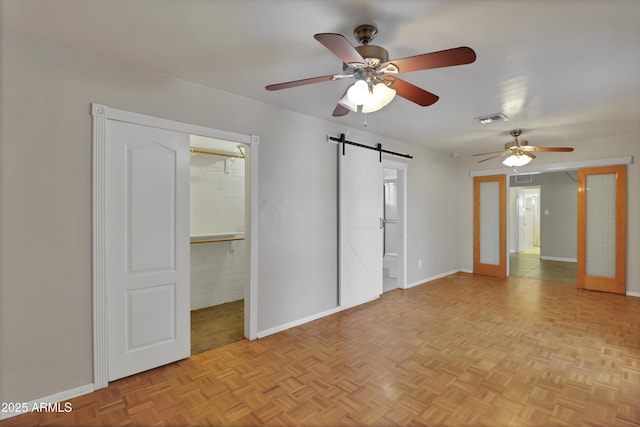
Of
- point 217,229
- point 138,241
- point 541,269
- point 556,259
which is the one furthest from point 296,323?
point 556,259

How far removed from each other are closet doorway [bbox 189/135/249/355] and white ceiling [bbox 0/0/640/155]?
1.51 metres

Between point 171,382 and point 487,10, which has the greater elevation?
point 487,10

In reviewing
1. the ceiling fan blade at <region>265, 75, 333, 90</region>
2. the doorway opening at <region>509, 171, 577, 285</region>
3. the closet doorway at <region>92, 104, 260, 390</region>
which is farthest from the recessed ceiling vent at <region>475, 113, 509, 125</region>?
the doorway opening at <region>509, 171, 577, 285</region>

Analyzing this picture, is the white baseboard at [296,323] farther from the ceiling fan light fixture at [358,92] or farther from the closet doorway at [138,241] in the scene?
the ceiling fan light fixture at [358,92]

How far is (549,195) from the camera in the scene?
8.51m

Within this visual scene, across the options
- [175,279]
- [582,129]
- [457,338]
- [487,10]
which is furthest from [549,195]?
[175,279]

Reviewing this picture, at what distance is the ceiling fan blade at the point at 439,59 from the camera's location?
153 cm

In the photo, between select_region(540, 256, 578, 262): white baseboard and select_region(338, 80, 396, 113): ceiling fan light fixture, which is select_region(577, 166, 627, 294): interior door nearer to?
select_region(540, 256, 578, 262): white baseboard

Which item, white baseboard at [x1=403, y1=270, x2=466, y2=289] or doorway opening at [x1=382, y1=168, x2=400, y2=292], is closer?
white baseboard at [x1=403, y1=270, x2=466, y2=289]

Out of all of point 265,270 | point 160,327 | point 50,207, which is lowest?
point 160,327

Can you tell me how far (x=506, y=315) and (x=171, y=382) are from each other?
13.1 ft

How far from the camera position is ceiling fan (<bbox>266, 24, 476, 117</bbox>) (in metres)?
1.66

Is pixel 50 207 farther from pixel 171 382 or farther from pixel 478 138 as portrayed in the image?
pixel 478 138

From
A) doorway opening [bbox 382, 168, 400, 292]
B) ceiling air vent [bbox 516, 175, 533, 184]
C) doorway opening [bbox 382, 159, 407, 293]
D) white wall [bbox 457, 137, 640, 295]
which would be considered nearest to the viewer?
white wall [bbox 457, 137, 640, 295]
